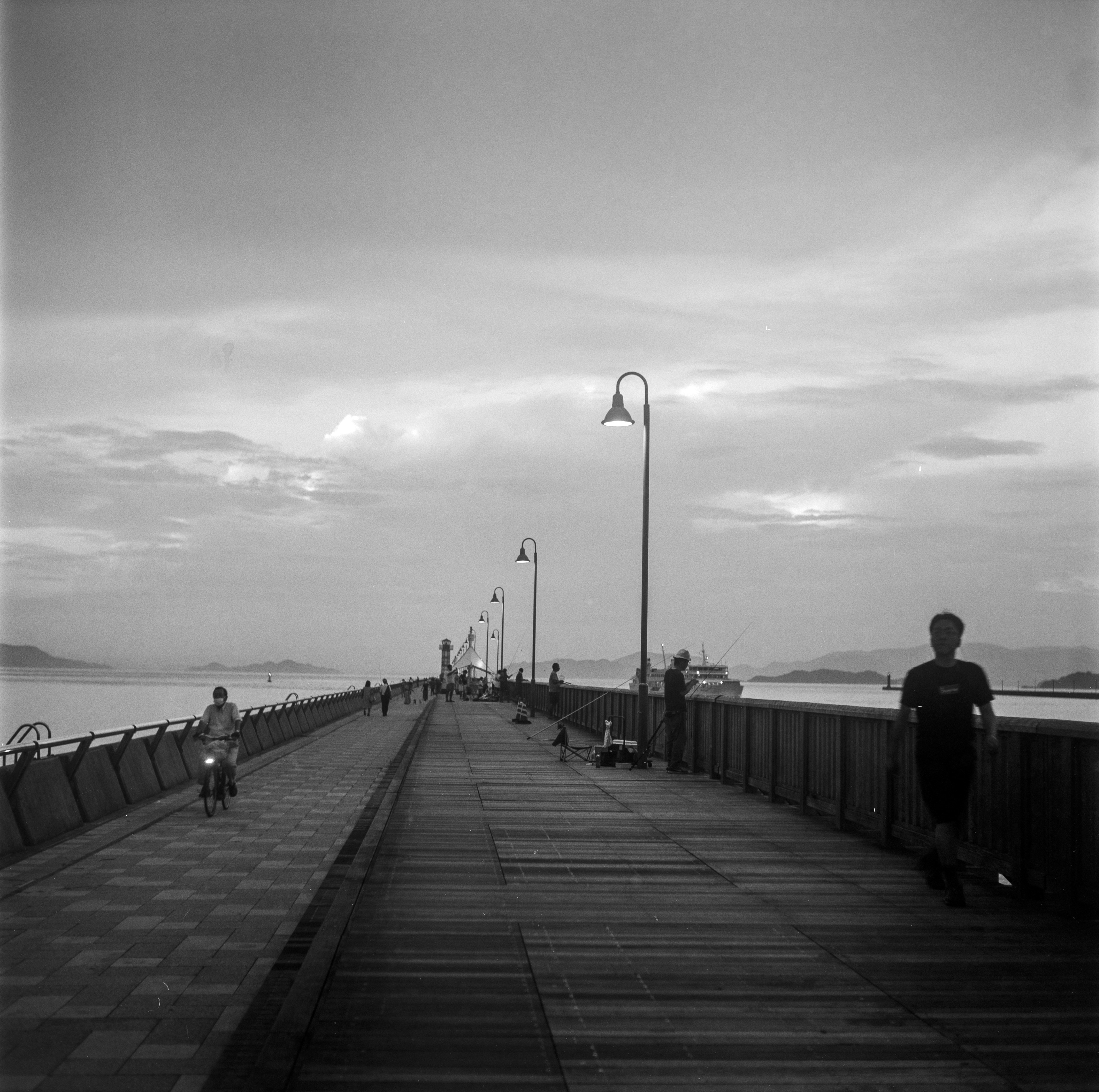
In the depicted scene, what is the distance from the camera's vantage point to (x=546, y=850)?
10.8 metres

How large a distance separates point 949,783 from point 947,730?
348mm

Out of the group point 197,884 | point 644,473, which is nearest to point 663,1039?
point 197,884

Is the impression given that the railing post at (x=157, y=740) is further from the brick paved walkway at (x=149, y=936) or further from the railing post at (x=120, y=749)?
the brick paved walkway at (x=149, y=936)

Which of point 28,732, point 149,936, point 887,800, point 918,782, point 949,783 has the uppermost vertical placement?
point 949,783

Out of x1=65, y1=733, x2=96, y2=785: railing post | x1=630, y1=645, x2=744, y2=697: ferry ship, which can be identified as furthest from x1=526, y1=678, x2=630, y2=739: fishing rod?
x1=630, y1=645, x2=744, y2=697: ferry ship

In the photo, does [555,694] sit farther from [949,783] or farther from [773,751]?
[949,783]

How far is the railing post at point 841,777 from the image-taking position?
477 inches

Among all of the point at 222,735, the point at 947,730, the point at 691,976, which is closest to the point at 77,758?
the point at 222,735

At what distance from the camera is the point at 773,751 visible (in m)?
14.9

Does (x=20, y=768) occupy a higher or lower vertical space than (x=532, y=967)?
higher

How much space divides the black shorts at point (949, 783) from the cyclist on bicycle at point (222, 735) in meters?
9.01

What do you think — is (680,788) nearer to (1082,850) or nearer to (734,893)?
(734,893)

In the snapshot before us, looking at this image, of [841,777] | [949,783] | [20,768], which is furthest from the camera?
[841,777]

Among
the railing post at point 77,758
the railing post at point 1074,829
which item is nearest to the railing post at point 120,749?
the railing post at point 77,758
